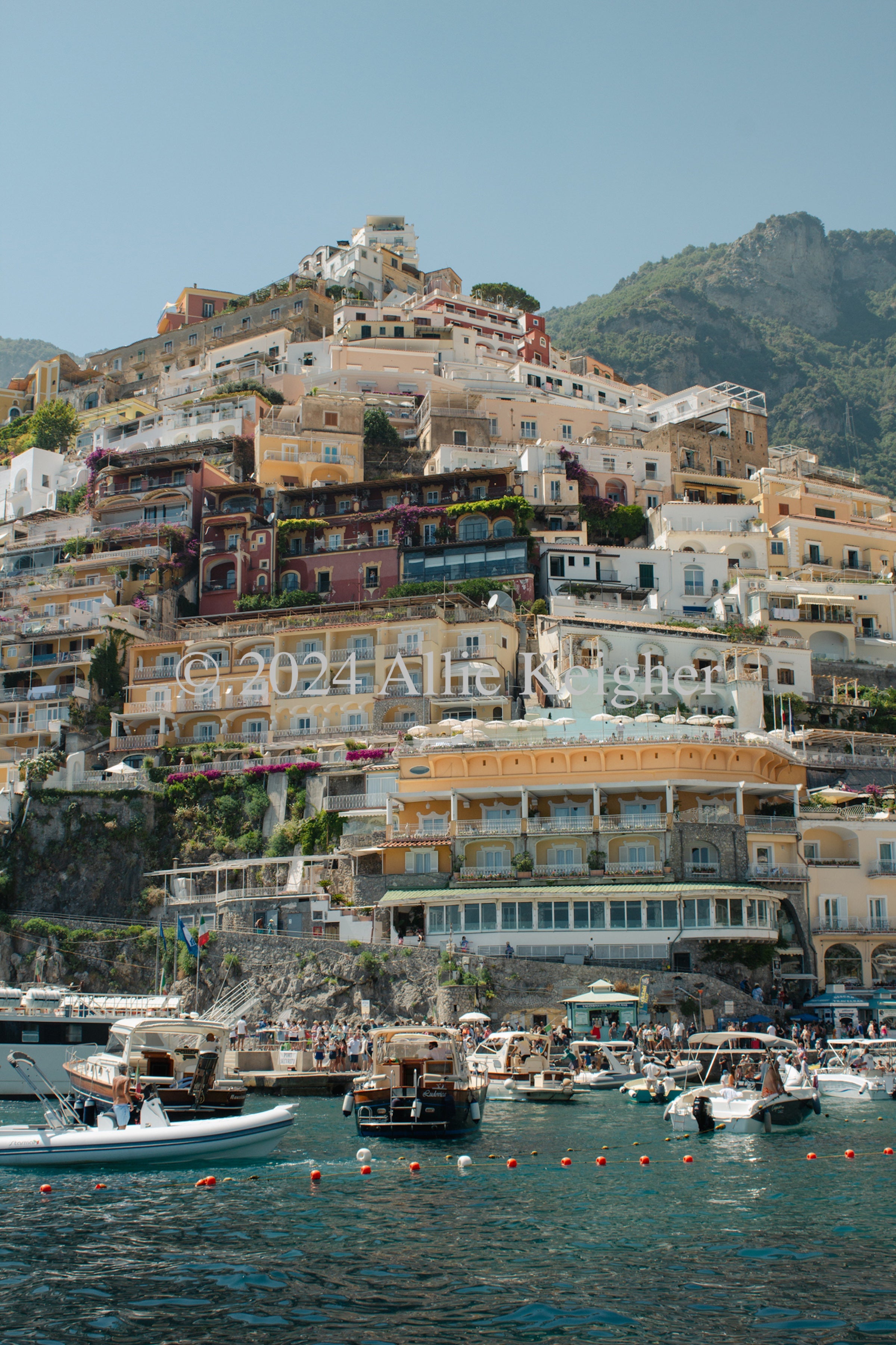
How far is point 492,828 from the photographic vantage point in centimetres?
5094

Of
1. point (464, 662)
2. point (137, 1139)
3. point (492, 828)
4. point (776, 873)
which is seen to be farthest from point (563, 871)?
point (137, 1139)

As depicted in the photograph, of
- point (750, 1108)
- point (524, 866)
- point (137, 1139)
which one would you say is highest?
point (524, 866)

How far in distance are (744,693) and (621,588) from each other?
12225mm

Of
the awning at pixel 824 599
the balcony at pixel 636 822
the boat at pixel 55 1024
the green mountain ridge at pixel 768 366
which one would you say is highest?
the green mountain ridge at pixel 768 366

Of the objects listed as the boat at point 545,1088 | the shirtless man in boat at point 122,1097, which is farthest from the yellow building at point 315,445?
the shirtless man in boat at point 122,1097

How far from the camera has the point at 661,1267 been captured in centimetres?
1786

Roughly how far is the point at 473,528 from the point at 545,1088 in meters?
42.1

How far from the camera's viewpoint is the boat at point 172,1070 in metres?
29.2

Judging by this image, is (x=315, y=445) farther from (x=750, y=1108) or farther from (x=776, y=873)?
(x=750, y=1108)

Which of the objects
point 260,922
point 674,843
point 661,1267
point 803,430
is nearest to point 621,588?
point 674,843

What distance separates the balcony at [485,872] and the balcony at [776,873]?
28.8 ft

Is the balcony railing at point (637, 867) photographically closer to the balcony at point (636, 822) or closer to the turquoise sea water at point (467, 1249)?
the balcony at point (636, 822)

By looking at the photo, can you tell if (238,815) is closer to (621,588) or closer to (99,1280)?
(621,588)

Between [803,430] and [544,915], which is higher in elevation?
[803,430]
